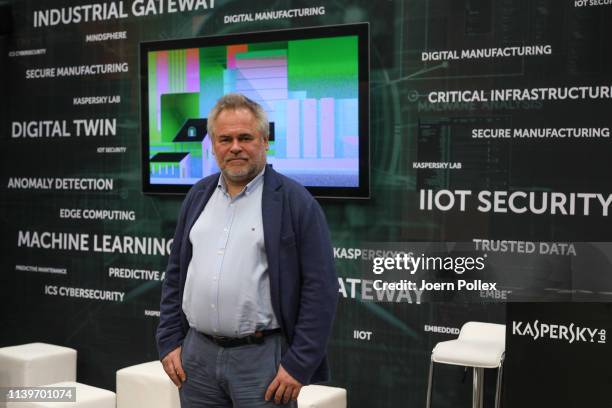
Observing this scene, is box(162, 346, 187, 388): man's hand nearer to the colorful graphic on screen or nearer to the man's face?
the man's face

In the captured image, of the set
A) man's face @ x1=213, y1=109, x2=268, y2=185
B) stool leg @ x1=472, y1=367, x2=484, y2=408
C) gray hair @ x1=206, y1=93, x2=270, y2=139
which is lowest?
stool leg @ x1=472, y1=367, x2=484, y2=408

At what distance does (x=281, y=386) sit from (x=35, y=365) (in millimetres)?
2933

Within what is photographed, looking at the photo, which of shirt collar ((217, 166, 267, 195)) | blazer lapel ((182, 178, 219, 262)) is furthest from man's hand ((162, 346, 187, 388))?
shirt collar ((217, 166, 267, 195))

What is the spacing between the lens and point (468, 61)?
402 centimetres

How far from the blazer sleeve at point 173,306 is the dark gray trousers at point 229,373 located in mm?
124

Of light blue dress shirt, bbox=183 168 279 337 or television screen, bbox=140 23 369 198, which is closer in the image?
light blue dress shirt, bbox=183 168 279 337

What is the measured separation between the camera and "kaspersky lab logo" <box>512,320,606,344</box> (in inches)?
100.0

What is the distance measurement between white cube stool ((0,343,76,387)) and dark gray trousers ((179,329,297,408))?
2.64 m

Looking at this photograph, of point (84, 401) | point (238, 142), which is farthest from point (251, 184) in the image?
point (84, 401)

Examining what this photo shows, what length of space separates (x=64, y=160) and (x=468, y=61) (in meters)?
2.88

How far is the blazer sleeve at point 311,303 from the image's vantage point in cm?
239

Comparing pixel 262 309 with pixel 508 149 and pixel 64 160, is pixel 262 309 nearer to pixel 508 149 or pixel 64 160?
pixel 508 149

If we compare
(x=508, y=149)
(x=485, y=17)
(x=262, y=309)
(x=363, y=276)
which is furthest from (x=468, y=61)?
(x=262, y=309)

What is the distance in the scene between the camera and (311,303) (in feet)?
7.91
